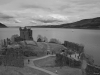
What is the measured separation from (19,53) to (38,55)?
11.7 meters

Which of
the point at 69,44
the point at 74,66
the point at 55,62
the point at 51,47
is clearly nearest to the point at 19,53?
the point at 55,62

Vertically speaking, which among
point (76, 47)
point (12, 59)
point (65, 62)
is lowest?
point (65, 62)

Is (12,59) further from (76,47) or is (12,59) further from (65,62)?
(76,47)

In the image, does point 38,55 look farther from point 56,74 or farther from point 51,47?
point 56,74

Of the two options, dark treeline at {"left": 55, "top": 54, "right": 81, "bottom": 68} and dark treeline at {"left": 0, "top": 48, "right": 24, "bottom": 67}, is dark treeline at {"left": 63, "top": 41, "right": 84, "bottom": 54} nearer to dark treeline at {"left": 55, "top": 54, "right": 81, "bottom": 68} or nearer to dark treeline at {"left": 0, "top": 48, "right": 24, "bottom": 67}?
dark treeline at {"left": 55, "top": 54, "right": 81, "bottom": 68}

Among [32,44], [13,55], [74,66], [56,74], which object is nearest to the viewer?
[56,74]

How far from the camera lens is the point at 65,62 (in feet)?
116

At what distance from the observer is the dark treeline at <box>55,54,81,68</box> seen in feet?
108

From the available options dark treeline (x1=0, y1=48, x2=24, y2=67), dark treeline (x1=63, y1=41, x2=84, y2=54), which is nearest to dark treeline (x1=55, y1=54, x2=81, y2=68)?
dark treeline (x1=0, y1=48, x2=24, y2=67)

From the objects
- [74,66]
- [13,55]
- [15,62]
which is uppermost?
[13,55]

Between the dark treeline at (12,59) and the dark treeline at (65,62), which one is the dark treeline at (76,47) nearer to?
the dark treeline at (65,62)

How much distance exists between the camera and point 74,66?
32.9 metres

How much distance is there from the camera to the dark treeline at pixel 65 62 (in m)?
32.8

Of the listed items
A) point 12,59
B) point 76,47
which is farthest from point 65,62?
point 76,47
